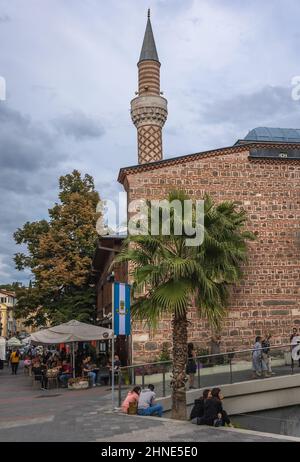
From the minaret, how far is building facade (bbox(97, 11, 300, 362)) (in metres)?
9.35

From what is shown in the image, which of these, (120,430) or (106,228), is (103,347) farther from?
(120,430)

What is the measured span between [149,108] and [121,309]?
2064 centimetres

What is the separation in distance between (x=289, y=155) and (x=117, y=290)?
512 inches

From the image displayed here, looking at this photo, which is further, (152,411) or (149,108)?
(149,108)

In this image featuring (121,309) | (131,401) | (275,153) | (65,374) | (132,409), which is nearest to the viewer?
(132,409)

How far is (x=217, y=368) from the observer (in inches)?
630

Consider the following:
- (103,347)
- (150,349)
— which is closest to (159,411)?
(150,349)

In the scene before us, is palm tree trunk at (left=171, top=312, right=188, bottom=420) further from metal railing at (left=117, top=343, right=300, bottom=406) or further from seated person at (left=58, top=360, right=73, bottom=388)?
seated person at (left=58, top=360, right=73, bottom=388)

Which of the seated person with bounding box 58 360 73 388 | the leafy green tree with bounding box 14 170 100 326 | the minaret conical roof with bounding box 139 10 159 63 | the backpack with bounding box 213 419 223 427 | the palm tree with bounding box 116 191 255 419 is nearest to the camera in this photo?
the backpack with bounding box 213 419 223 427

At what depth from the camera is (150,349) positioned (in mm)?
20578

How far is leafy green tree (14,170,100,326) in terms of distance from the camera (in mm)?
30594

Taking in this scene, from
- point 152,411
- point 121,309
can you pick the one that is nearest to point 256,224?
point 121,309

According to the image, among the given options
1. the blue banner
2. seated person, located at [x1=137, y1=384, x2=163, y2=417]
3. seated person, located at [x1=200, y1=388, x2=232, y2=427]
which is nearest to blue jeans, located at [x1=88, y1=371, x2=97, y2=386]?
the blue banner

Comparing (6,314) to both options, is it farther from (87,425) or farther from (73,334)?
(87,425)
